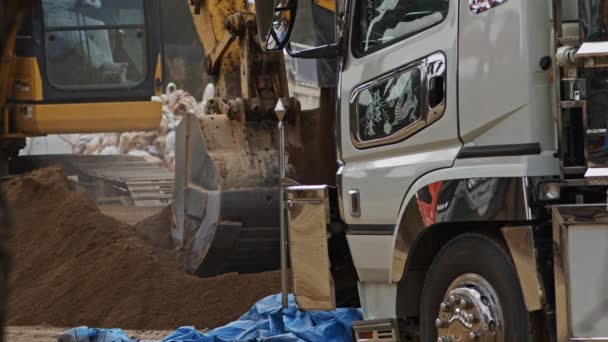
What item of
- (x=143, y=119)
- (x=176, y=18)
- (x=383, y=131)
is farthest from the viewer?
(x=176, y=18)

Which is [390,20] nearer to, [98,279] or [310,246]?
[310,246]

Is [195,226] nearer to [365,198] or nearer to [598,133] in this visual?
[365,198]

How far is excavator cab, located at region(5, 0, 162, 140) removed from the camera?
1487cm

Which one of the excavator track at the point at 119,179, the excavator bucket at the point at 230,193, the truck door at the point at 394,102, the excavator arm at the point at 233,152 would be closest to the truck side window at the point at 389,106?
the truck door at the point at 394,102

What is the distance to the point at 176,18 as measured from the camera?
31438 mm

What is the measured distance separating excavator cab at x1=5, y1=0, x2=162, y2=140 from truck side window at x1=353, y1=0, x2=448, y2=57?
965cm

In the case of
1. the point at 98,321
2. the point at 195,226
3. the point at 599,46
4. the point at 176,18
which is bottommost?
the point at 98,321

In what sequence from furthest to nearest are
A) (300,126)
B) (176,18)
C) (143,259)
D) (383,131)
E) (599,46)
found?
(176,18)
(143,259)
(300,126)
(383,131)
(599,46)

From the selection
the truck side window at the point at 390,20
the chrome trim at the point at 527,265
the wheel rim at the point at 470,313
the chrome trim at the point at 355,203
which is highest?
the truck side window at the point at 390,20

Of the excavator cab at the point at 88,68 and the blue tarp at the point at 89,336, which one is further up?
the excavator cab at the point at 88,68

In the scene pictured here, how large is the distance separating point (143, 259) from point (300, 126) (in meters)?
1.99

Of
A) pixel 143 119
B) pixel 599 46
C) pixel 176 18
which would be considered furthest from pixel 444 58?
pixel 176 18

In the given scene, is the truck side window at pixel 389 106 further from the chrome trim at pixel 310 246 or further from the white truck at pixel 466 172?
the chrome trim at pixel 310 246

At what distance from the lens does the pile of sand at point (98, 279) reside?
30.7 ft
